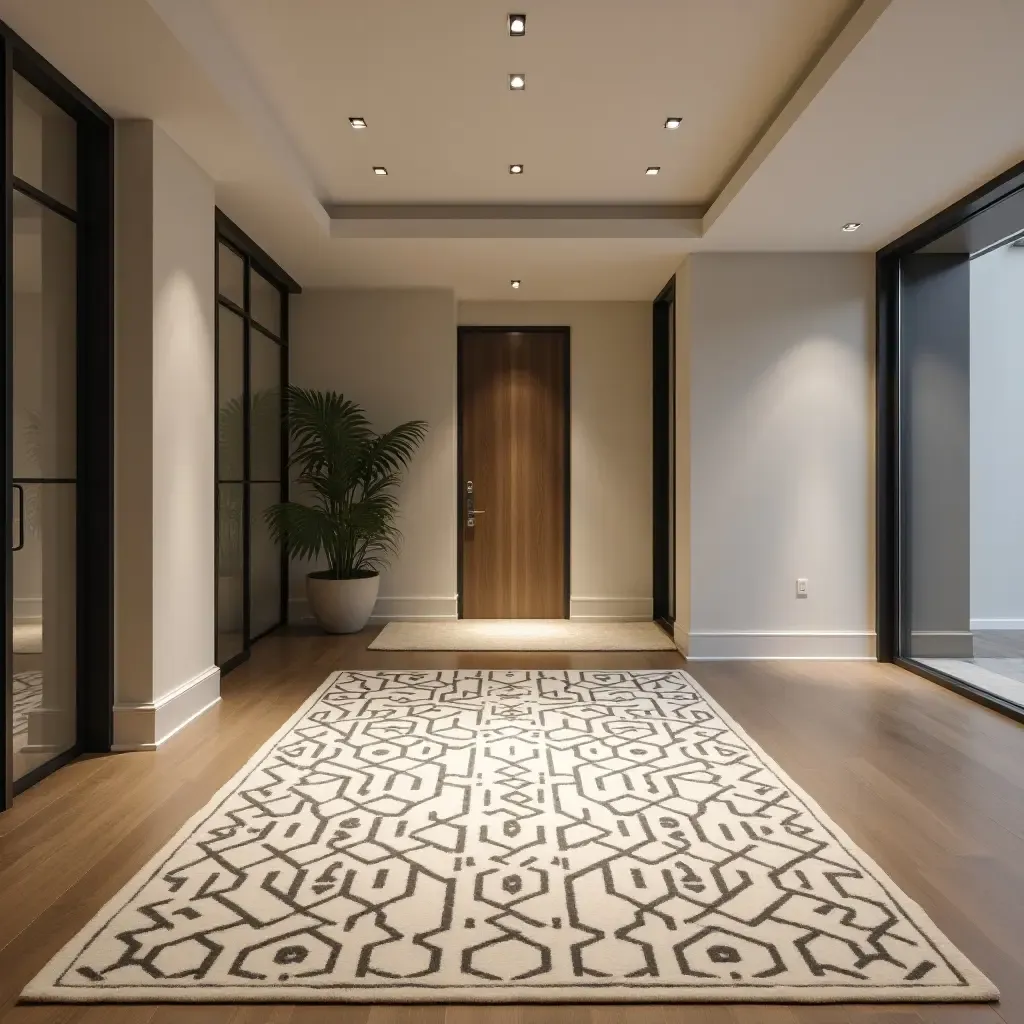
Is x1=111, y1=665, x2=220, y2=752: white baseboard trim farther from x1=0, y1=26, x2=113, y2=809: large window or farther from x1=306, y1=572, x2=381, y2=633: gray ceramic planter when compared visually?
x1=306, y1=572, x2=381, y2=633: gray ceramic planter

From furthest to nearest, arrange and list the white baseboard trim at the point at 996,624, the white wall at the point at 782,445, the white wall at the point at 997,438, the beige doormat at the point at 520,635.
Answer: the beige doormat at the point at 520,635 → the white wall at the point at 782,445 → the white baseboard trim at the point at 996,624 → the white wall at the point at 997,438

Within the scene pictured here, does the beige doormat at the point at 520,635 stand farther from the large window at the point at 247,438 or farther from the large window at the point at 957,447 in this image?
the large window at the point at 957,447

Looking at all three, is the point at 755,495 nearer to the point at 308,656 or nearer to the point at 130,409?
the point at 308,656

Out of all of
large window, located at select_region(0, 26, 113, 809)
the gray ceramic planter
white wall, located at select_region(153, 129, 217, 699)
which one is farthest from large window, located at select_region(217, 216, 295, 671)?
large window, located at select_region(0, 26, 113, 809)

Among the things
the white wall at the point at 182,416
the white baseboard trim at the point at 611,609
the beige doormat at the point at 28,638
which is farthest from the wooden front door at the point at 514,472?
the beige doormat at the point at 28,638

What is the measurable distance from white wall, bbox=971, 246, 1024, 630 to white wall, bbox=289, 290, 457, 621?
3656 mm

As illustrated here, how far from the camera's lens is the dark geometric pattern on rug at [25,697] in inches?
124

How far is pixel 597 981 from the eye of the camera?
6.35 ft

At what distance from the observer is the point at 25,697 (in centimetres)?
322

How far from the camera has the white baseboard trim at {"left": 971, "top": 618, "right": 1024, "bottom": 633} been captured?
4766mm

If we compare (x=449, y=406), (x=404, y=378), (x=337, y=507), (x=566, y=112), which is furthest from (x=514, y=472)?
(x=566, y=112)

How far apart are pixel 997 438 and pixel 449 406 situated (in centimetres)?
384

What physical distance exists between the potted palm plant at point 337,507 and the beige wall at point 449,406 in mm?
279

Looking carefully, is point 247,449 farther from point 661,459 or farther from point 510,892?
point 510,892
